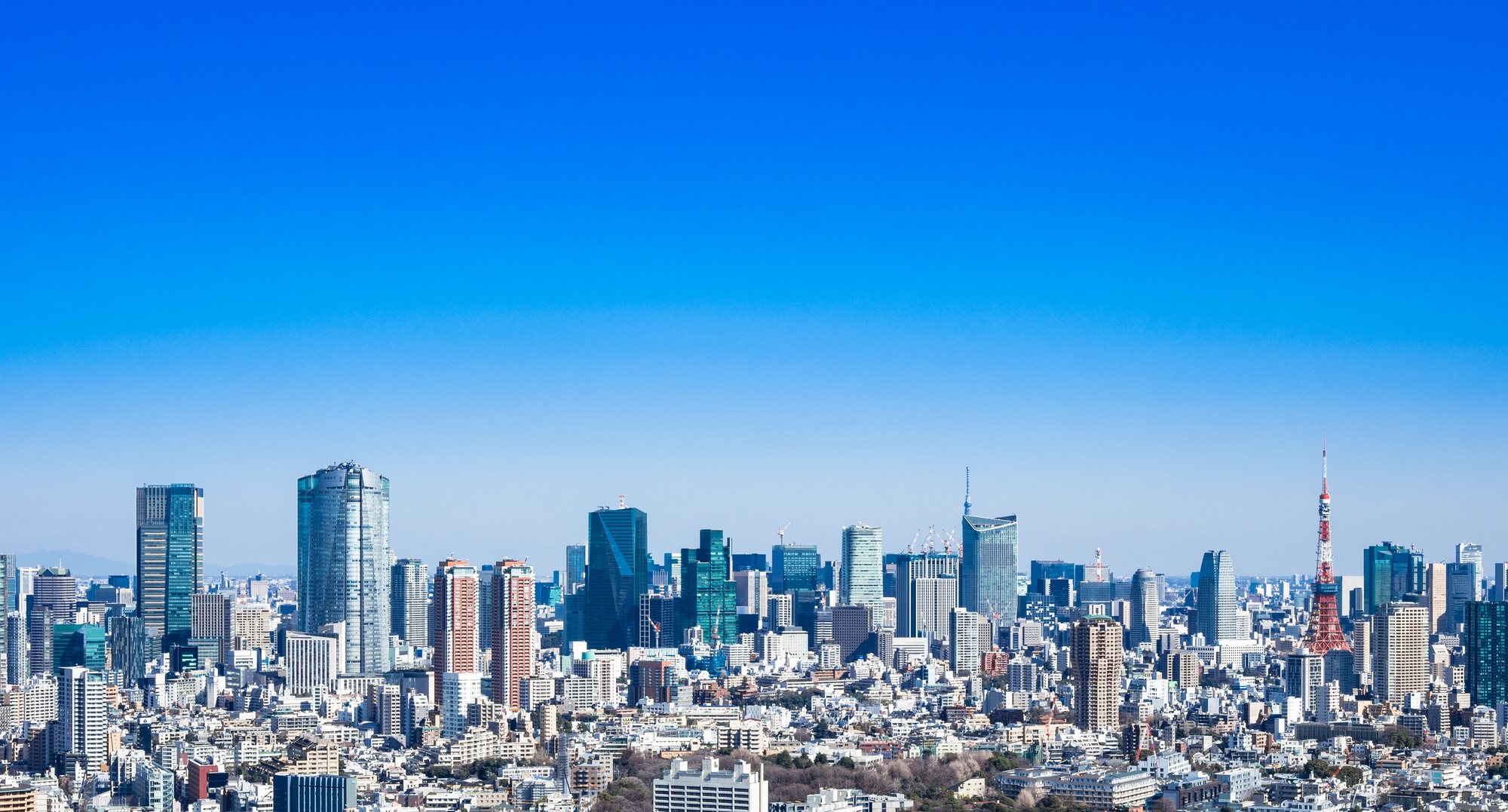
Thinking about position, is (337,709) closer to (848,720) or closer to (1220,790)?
(848,720)

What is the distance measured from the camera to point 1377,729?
1169 inches

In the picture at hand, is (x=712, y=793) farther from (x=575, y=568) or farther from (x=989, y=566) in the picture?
(x=989, y=566)

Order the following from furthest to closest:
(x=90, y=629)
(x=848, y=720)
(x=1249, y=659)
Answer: (x=1249, y=659)
(x=90, y=629)
(x=848, y=720)

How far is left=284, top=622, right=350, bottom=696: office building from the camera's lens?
39.3 m

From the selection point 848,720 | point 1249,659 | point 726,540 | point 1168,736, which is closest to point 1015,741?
point 1168,736

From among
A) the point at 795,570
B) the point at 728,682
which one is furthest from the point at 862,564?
the point at 728,682

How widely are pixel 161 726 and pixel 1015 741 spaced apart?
11.1 metres

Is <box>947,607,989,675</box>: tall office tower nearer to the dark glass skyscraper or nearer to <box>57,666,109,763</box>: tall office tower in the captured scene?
the dark glass skyscraper

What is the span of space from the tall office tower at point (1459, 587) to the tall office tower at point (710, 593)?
1527 centimetres

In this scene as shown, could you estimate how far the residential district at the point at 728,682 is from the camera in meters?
22.5

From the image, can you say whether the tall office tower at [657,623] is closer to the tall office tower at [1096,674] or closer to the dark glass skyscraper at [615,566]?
the dark glass skyscraper at [615,566]


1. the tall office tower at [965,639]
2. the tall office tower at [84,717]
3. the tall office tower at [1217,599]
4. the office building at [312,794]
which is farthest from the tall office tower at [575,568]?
the office building at [312,794]

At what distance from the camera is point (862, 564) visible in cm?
5675

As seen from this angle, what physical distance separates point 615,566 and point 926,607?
9.88 metres
